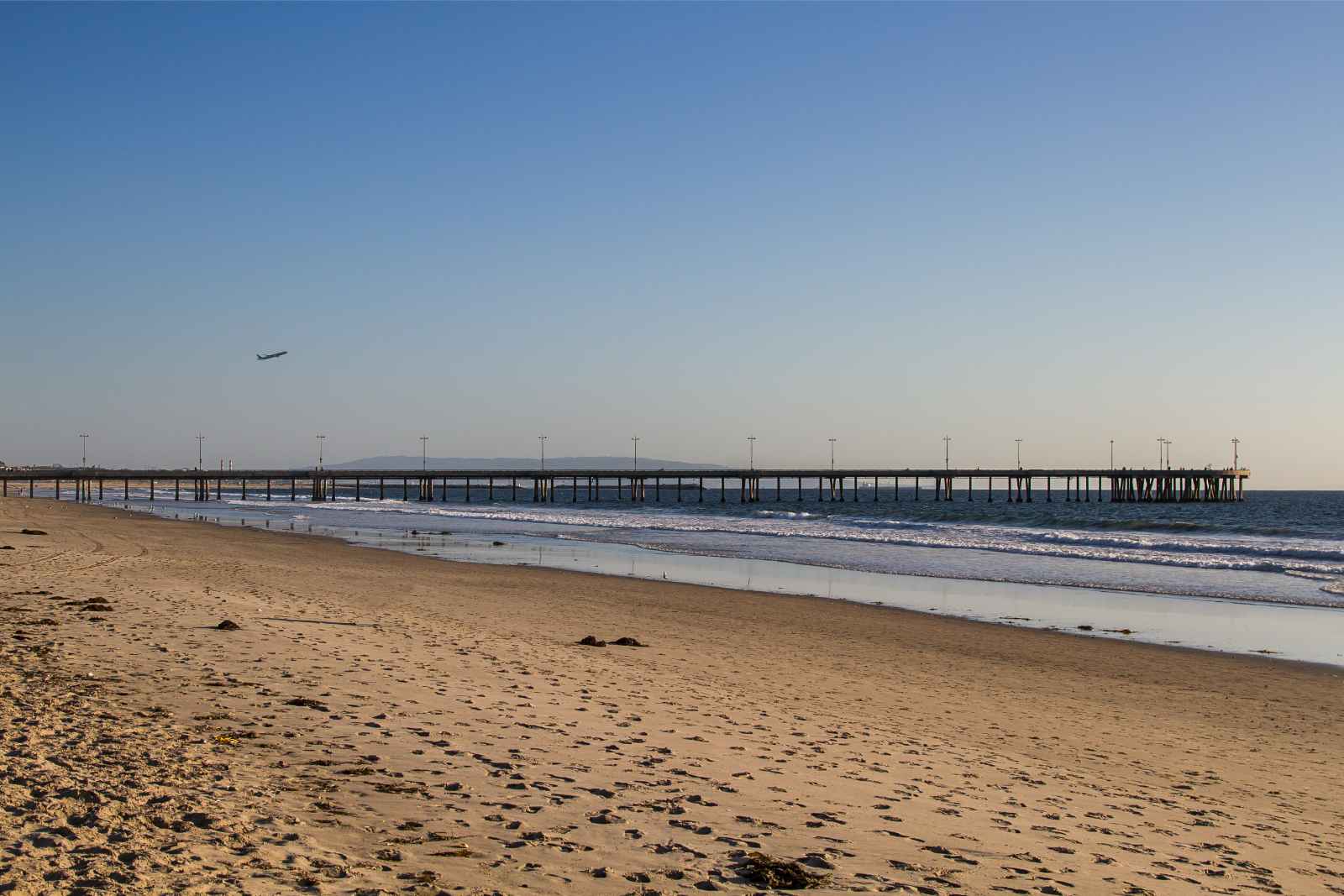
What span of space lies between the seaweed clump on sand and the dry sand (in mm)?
89

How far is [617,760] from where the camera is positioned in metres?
7.72

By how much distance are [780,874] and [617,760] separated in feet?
7.91

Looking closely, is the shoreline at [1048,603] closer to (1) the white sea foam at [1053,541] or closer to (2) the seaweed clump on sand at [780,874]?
(1) the white sea foam at [1053,541]

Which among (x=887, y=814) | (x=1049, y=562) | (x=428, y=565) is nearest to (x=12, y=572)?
(x=428, y=565)

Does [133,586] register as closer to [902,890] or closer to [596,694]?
[596,694]

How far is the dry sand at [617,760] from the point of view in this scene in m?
5.52

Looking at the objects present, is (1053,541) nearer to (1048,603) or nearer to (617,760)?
(1048,603)

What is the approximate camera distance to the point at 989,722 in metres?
10.7

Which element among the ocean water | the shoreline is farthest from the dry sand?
the ocean water

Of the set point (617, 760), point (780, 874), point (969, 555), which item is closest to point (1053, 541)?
point (969, 555)

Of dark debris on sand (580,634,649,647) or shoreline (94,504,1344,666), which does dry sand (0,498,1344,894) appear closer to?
dark debris on sand (580,634,649,647)

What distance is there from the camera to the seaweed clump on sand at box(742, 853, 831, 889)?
5.45 metres

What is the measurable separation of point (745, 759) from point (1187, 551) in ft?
115

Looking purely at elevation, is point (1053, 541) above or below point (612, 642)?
below
